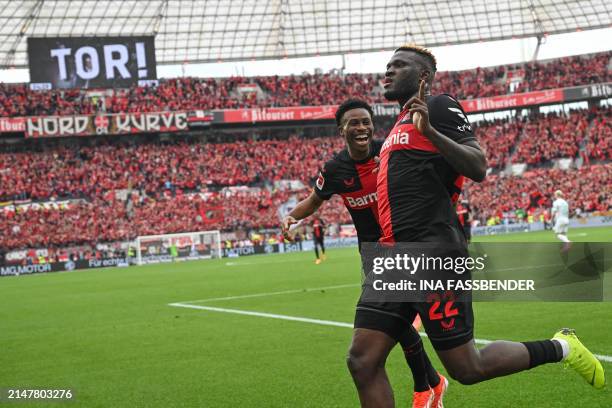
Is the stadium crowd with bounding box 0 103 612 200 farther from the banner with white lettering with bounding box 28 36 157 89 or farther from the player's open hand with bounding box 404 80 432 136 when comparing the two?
the player's open hand with bounding box 404 80 432 136

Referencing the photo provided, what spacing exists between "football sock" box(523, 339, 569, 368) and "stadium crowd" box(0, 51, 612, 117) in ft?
164

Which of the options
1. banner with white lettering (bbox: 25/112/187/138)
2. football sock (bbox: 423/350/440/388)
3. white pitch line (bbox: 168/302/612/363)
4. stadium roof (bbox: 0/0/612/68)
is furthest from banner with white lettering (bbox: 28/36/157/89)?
football sock (bbox: 423/350/440/388)

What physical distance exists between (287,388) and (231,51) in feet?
183

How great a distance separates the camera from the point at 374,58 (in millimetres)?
64312

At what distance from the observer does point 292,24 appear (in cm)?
5794

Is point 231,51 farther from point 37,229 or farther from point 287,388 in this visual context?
point 287,388

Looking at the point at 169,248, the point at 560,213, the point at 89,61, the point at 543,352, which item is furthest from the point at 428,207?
the point at 89,61

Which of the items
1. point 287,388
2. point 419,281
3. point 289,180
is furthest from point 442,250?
point 289,180

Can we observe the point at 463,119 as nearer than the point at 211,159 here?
Yes

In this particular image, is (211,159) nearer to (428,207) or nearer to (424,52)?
(424,52)

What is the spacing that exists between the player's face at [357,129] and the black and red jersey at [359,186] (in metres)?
0.18

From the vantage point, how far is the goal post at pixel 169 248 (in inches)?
1634

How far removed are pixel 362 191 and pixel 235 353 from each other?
3405 mm

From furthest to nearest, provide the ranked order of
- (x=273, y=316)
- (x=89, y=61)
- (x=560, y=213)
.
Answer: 1. (x=89, y=61)
2. (x=560, y=213)
3. (x=273, y=316)
